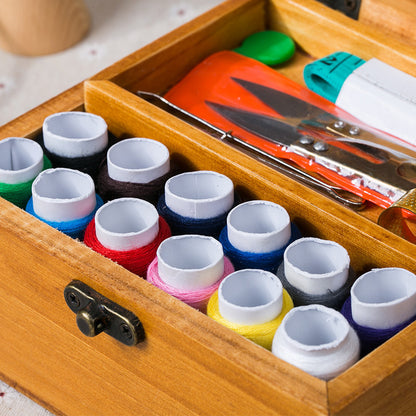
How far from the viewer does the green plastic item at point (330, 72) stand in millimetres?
822

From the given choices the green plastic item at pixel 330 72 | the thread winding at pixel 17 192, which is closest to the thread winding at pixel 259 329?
the thread winding at pixel 17 192

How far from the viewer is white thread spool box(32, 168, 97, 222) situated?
0.64m

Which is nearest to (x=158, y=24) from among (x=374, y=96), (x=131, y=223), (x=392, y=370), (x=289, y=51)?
(x=289, y=51)

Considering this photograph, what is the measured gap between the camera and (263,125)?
0.77 meters

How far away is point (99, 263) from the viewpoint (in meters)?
0.59

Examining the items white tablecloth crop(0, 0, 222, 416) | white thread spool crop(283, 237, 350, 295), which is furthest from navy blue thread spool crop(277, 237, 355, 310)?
white tablecloth crop(0, 0, 222, 416)

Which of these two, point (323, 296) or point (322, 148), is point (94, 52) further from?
point (323, 296)

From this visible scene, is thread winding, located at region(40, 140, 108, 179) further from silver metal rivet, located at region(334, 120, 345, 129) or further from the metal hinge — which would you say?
the metal hinge

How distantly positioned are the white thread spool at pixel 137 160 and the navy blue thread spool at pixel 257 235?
81 mm

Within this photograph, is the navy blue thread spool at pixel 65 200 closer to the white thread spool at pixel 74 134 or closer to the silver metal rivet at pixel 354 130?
the white thread spool at pixel 74 134

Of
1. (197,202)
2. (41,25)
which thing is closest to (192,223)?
(197,202)

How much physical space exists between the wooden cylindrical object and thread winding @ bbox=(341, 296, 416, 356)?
2.10ft

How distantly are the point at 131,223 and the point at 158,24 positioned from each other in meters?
0.59

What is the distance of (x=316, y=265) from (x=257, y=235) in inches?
1.9
